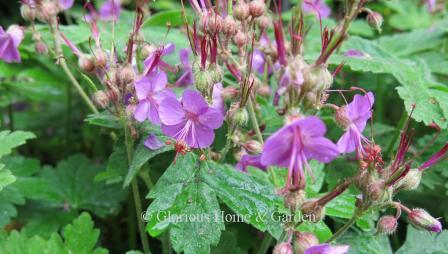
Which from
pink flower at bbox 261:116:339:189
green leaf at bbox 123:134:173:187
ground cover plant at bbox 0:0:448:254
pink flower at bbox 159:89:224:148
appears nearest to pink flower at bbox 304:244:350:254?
ground cover plant at bbox 0:0:448:254

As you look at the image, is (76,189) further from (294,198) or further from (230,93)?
(294,198)

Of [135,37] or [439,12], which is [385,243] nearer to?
[135,37]

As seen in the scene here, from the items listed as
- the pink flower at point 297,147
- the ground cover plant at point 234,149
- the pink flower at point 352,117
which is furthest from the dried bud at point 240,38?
the pink flower at point 297,147

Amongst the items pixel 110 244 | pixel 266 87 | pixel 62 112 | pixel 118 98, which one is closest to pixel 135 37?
pixel 118 98

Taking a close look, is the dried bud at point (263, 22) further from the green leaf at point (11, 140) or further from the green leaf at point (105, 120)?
the green leaf at point (11, 140)

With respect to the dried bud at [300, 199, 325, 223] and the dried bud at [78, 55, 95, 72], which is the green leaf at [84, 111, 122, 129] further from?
the dried bud at [300, 199, 325, 223]

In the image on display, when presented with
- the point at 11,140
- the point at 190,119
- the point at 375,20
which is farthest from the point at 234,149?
the point at 11,140
